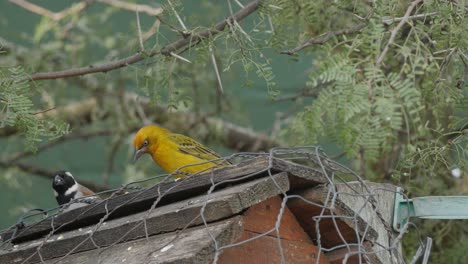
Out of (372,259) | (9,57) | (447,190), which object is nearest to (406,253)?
(447,190)

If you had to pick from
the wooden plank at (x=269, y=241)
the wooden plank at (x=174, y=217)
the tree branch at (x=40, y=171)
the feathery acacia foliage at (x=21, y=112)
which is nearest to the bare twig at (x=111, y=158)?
the tree branch at (x=40, y=171)

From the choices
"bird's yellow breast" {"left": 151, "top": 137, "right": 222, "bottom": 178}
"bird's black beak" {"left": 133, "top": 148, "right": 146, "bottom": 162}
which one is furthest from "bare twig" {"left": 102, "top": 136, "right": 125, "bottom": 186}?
"bird's yellow breast" {"left": 151, "top": 137, "right": 222, "bottom": 178}

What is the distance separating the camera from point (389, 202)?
365 centimetres

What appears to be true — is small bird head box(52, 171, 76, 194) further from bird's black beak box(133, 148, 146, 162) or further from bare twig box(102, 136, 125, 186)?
bare twig box(102, 136, 125, 186)

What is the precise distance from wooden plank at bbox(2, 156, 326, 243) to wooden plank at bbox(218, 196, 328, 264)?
0.13 metres

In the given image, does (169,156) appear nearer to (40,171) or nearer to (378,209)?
(40,171)

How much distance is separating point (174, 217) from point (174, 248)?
19 centimetres

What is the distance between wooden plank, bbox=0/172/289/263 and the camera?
290cm

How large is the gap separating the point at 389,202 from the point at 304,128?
4.44 feet

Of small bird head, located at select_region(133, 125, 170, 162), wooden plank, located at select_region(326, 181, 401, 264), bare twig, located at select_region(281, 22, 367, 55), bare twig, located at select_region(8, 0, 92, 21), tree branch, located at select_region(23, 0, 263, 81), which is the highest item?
bare twig, located at select_region(8, 0, 92, 21)

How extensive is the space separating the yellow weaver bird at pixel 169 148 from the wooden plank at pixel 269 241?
2.36m

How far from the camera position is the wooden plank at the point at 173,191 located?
301 cm

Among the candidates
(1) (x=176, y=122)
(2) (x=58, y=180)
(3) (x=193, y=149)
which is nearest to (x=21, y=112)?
(3) (x=193, y=149)

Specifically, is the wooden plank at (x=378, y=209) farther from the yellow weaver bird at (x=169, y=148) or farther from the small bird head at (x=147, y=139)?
the small bird head at (x=147, y=139)
